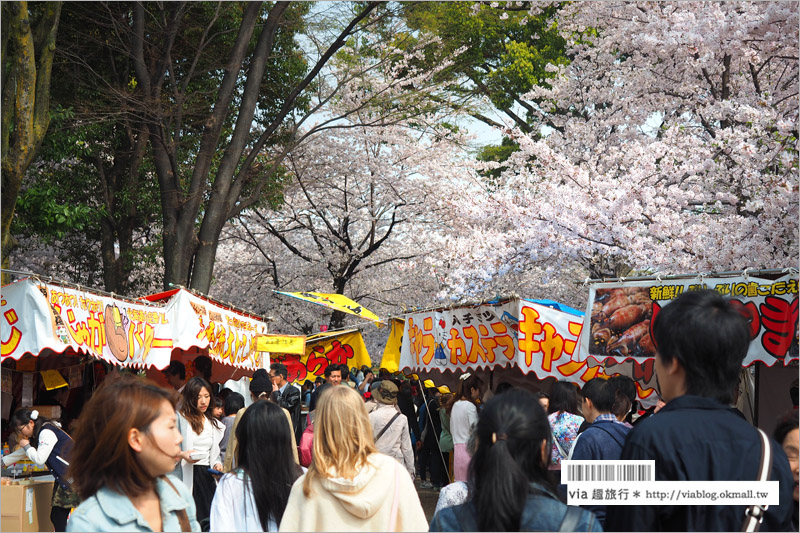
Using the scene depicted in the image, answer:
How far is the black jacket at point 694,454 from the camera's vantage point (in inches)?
98.9

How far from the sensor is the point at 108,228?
57.2 feet

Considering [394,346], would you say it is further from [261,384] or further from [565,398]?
[565,398]

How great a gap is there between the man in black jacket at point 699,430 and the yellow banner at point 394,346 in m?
11.1

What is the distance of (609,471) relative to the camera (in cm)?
276

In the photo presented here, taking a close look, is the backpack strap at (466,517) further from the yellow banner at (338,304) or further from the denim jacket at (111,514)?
the yellow banner at (338,304)

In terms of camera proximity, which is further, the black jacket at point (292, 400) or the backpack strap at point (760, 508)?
the black jacket at point (292, 400)

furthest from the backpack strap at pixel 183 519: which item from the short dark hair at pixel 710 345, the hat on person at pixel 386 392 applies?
the hat on person at pixel 386 392

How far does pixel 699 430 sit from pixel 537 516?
588 mm

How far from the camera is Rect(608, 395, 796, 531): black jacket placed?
8.24 ft

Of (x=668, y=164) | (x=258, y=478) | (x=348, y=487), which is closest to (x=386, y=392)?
(x=258, y=478)

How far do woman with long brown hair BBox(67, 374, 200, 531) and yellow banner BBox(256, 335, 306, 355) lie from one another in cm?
1054

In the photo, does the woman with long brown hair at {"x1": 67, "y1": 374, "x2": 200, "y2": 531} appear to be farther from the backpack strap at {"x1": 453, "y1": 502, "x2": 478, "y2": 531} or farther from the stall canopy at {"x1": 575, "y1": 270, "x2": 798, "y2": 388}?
the stall canopy at {"x1": 575, "y1": 270, "x2": 798, "y2": 388}

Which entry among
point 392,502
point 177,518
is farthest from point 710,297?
point 177,518

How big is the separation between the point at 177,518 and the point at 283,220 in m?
21.6
